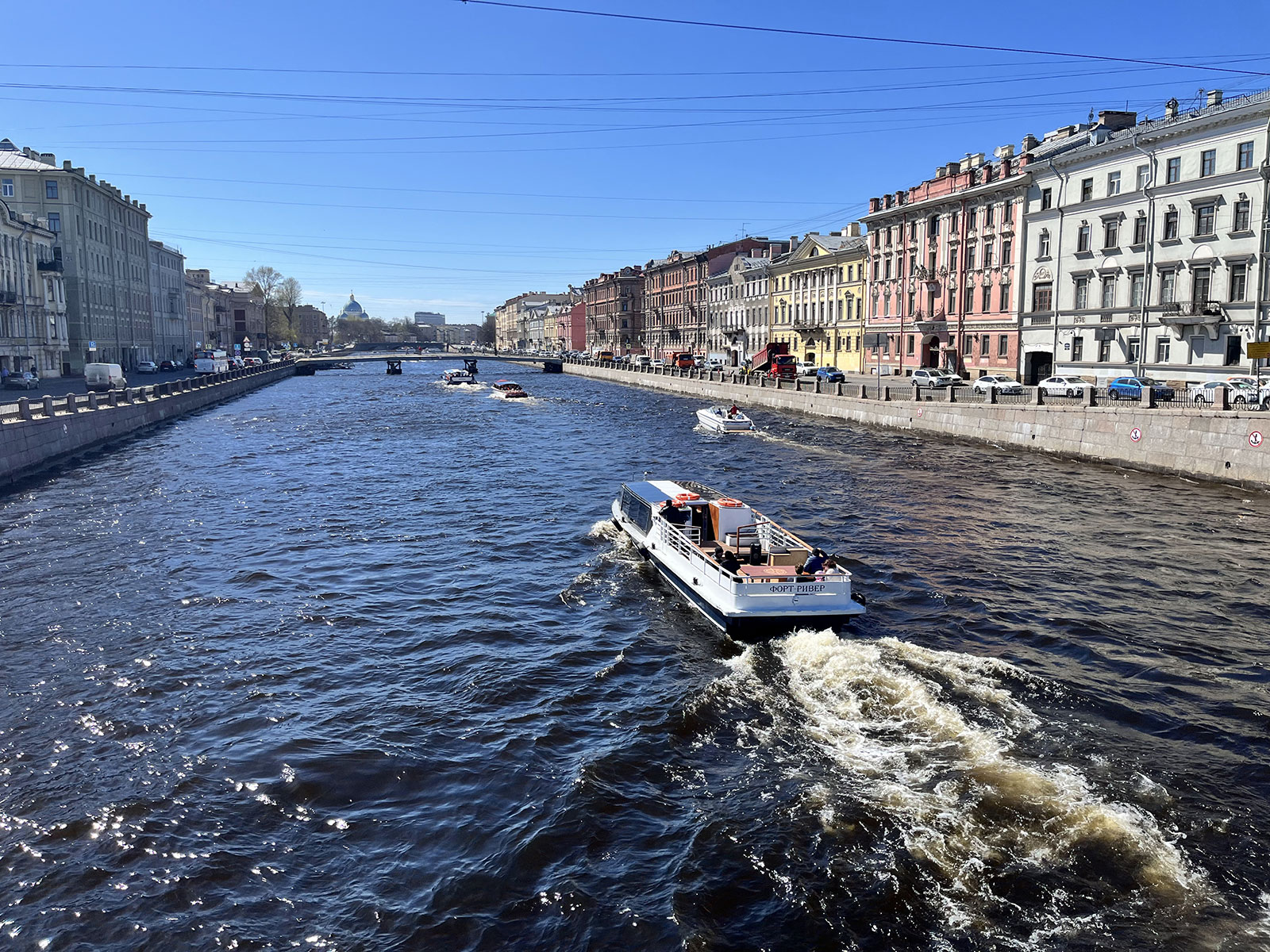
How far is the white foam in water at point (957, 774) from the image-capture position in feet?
29.2

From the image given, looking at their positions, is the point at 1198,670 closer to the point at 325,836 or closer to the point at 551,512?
the point at 325,836

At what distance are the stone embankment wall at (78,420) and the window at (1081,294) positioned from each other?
5028 centimetres

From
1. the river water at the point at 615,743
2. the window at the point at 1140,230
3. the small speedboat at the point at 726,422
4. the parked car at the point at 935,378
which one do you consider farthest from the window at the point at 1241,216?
the river water at the point at 615,743

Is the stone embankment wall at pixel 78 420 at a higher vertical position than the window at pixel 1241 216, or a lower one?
lower

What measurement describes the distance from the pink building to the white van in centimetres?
4902

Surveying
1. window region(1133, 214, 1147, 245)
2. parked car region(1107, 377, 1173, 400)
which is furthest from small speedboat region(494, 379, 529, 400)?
parked car region(1107, 377, 1173, 400)

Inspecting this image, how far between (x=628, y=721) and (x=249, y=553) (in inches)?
492

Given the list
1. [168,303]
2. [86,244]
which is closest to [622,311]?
[168,303]

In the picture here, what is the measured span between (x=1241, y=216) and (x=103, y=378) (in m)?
66.5

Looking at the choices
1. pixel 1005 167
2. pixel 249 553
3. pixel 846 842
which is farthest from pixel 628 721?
pixel 1005 167

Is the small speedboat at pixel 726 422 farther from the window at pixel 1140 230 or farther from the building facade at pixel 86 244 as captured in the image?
the building facade at pixel 86 244

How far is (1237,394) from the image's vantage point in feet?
113

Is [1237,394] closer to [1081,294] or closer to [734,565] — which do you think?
[1081,294]

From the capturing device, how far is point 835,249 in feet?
268
